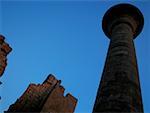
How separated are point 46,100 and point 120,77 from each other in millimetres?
7679

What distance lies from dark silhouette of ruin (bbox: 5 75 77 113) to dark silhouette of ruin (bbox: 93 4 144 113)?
588cm

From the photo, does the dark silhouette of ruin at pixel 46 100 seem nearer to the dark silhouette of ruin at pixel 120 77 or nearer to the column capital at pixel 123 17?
the column capital at pixel 123 17

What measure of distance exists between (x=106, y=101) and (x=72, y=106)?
913cm

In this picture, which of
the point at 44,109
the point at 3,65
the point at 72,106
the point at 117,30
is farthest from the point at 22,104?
the point at 117,30

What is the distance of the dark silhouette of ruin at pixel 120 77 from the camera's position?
14.1 feet

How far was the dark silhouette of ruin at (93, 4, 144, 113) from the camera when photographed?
4.29 m

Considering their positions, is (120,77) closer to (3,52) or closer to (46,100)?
(46,100)

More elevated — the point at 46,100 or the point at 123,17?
the point at 123,17

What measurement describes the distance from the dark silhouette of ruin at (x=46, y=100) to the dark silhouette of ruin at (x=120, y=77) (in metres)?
5.88

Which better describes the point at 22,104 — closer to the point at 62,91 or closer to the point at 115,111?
the point at 62,91

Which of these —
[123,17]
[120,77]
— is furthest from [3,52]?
[120,77]

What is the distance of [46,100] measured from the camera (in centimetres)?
1202

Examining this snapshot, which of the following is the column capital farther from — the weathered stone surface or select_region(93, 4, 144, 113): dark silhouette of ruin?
the weathered stone surface

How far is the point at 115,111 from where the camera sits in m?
4.05
